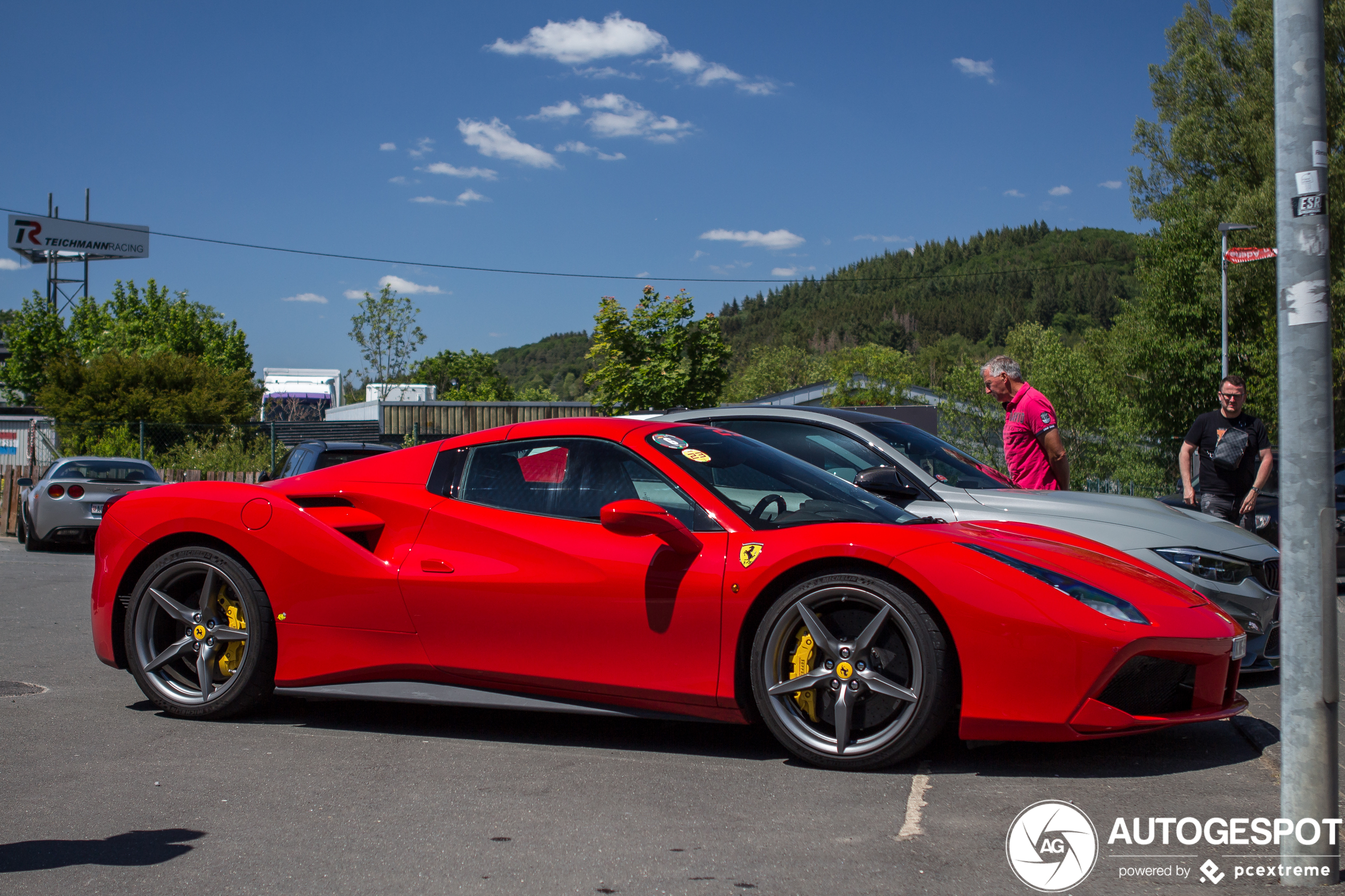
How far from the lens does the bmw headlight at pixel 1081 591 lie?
11.7 feet

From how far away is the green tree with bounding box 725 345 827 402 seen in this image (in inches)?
4188

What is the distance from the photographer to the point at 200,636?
15.3ft

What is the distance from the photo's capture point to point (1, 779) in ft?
12.5

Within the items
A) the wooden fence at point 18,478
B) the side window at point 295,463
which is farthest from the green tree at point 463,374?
the side window at point 295,463

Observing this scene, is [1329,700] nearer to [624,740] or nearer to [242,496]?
[624,740]

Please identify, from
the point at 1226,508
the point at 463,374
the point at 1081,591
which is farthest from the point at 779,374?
the point at 1081,591

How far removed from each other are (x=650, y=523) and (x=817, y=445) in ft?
8.31

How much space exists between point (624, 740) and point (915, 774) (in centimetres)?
122

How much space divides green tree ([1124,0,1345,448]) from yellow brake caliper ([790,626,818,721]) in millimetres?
29425

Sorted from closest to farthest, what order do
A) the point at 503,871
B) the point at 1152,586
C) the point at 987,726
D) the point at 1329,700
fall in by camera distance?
the point at 1329,700
the point at 503,871
the point at 987,726
the point at 1152,586

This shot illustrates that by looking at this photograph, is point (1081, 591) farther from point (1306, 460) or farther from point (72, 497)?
point (72, 497)

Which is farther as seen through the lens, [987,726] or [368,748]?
[368,748]

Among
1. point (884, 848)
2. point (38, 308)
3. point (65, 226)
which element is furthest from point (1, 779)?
point (65, 226)

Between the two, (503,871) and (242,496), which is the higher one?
(242,496)
